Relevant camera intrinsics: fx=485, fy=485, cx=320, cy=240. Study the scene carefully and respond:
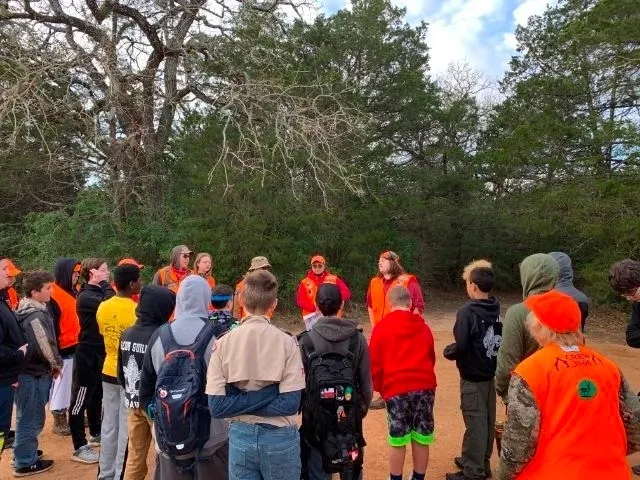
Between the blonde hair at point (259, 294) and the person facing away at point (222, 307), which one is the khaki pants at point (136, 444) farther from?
the blonde hair at point (259, 294)

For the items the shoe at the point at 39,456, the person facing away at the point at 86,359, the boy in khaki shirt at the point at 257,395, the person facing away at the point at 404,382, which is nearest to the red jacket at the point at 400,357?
the person facing away at the point at 404,382

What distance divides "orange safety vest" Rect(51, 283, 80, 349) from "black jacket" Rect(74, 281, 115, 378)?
349 mm

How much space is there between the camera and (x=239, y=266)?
467 inches

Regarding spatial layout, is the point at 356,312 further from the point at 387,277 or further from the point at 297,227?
the point at 387,277

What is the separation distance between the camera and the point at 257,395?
2.50m

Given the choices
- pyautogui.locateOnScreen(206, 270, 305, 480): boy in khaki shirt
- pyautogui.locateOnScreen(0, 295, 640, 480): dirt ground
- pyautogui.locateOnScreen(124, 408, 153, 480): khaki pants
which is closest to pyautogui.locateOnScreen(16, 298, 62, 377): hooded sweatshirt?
pyautogui.locateOnScreen(0, 295, 640, 480): dirt ground

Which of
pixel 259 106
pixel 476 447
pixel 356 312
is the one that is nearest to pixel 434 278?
pixel 356 312

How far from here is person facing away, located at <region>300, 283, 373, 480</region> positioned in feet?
9.51

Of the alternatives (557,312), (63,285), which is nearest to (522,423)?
(557,312)

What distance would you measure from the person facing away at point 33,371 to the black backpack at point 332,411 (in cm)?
246

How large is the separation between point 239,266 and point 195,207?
1795mm

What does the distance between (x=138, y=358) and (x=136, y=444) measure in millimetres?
664

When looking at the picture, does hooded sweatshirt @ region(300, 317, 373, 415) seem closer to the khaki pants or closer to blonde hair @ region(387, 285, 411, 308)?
blonde hair @ region(387, 285, 411, 308)

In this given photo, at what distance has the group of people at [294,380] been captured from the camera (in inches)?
81.7
